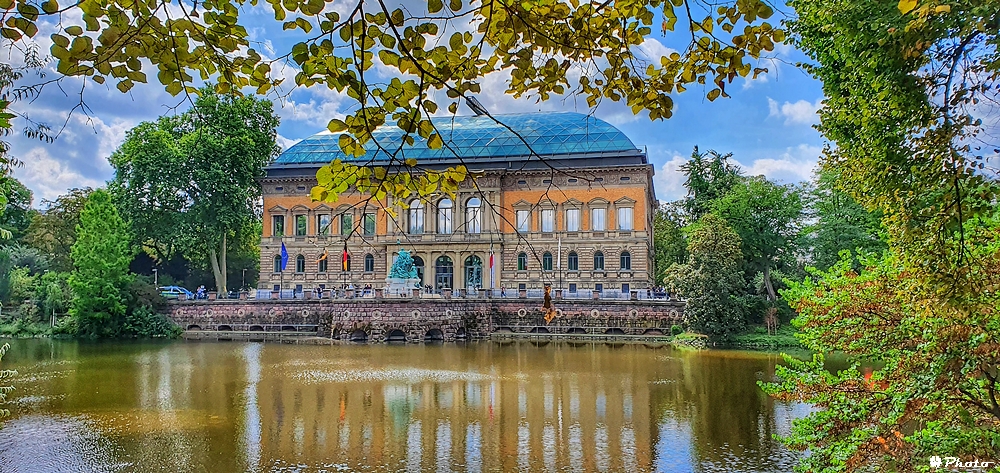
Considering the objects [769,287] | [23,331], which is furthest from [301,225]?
[769,287]

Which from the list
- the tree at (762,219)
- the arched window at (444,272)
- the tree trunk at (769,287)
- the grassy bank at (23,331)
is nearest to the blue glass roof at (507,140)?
the arched window at (444,272)

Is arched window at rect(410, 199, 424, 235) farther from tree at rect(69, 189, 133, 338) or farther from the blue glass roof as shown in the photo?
tree at rect(69, 189, 133, 338)

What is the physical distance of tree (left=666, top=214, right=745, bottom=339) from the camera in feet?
110

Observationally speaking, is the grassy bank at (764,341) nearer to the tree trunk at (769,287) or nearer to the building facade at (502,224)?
the tree trunk at (769,287)

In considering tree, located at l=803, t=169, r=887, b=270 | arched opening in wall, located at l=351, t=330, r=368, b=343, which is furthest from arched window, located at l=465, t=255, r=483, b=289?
tree, located at l=803, t=169, r=887, b=270

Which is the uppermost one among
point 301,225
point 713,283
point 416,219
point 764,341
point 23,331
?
point 416,219

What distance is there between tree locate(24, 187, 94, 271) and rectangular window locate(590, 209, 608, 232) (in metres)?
32.7

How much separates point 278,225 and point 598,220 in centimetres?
2140

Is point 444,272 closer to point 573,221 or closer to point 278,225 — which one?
point 573,221

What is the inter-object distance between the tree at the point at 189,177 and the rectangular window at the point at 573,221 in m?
19.3

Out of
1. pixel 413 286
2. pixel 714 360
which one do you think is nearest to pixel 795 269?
pixel 714 360

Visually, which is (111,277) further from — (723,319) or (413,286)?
(723,319)

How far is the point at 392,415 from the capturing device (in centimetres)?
1688

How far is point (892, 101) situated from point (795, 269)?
37.3 m
